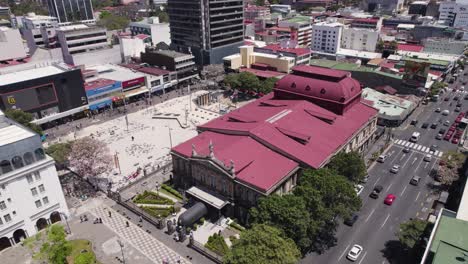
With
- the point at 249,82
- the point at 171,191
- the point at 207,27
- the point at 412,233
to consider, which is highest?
the point at 207,27

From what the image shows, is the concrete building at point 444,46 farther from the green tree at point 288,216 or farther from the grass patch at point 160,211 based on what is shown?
the grass patch at point 160,211

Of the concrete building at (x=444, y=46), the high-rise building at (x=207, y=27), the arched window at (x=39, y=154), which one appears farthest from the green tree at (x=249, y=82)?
the concrete building at (x=444, y=46)

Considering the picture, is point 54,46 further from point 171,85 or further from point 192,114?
point 192,114

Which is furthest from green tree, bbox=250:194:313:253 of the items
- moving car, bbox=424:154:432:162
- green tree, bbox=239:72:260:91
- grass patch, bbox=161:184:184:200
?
green tree, bbox=239:72:260:91

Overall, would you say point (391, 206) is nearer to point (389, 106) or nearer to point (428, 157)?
point (428, 157)

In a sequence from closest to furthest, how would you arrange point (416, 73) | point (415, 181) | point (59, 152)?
point (415, 181)
point (59, 152)
point (416, 73)

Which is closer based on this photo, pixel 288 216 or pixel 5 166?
pixel 288 216

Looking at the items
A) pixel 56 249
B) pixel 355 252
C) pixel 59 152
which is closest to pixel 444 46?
pixel 355 252
